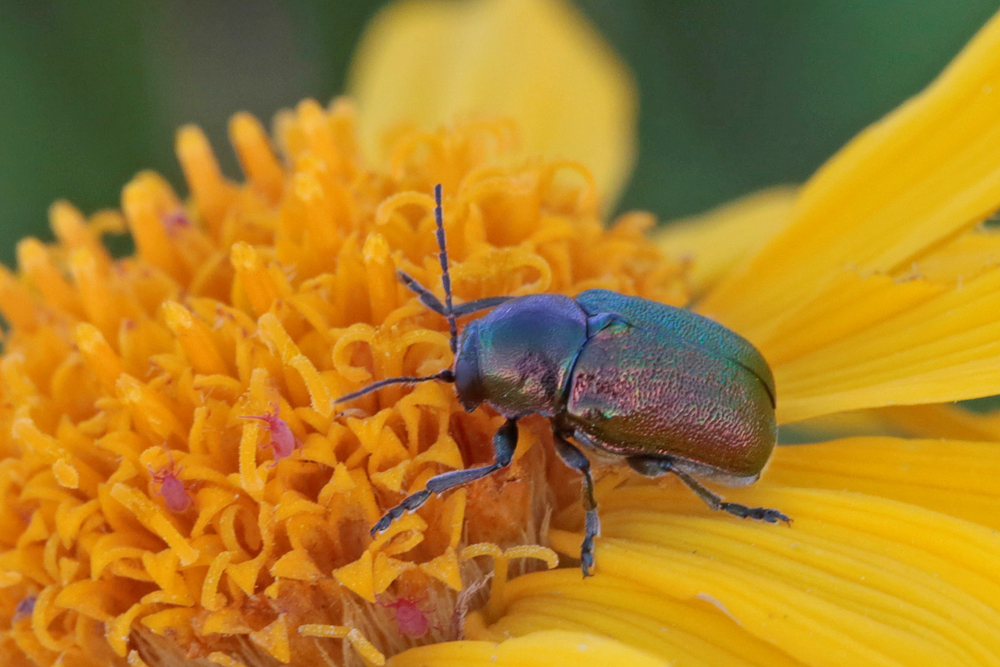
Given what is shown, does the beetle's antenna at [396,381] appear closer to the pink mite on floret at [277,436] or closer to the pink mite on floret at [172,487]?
the pink mite on floret at [277,436]

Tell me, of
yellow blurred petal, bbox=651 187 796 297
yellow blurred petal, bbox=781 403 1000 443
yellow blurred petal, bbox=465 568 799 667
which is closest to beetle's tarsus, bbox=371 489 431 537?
yellow blurred petal, bbox=465 568 799 667

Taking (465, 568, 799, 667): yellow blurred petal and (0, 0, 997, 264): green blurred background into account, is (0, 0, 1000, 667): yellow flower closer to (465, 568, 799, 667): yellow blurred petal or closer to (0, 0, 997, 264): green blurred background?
(465, 568, 799, 667): yellow blurred petal

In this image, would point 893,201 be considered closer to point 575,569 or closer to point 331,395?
point 575,569

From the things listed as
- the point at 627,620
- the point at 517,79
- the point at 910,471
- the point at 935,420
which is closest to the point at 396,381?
the point at 627,620

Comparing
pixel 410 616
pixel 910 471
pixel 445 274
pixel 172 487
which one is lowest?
pixel 910 471

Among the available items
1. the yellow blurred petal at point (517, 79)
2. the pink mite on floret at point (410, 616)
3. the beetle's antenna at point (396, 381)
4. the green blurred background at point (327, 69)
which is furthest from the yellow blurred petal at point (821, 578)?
the green blurred background at point (327, 69)

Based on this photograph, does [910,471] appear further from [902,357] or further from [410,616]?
[410,616]
